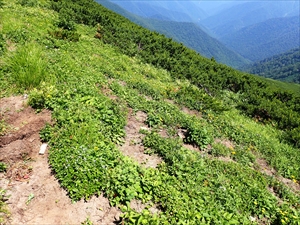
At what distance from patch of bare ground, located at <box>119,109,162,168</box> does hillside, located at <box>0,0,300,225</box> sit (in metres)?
0.04

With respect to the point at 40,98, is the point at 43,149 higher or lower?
lower

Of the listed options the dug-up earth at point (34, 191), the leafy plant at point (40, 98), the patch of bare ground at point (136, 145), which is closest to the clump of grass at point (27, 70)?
the leafy plant at point (40, 98)

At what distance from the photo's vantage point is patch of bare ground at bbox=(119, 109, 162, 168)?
704cm

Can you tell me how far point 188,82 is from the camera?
56.6 ft

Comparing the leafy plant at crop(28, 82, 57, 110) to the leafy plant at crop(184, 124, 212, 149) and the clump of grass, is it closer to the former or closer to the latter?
the clump of grass

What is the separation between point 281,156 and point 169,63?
1076 centimetres

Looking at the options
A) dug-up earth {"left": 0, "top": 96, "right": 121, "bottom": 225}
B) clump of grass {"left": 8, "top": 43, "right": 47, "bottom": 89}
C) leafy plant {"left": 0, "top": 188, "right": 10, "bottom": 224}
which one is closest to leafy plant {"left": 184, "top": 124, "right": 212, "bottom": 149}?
dug-up earth {"left": 0, "top": 96, "right": 121, "bottom": 225}

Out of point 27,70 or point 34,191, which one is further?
point 27,70

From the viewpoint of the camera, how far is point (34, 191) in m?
5.05

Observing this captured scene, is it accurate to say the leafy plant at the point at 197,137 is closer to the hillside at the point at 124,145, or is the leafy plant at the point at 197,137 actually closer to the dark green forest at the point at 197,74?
the hillside at the point at 124,145

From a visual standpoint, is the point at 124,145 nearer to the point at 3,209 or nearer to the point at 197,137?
the point at 197,137

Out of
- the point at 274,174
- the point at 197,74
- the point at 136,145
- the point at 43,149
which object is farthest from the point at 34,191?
the point at 197,74

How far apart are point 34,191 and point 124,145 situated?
3069mm

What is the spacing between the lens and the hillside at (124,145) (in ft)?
17.2
